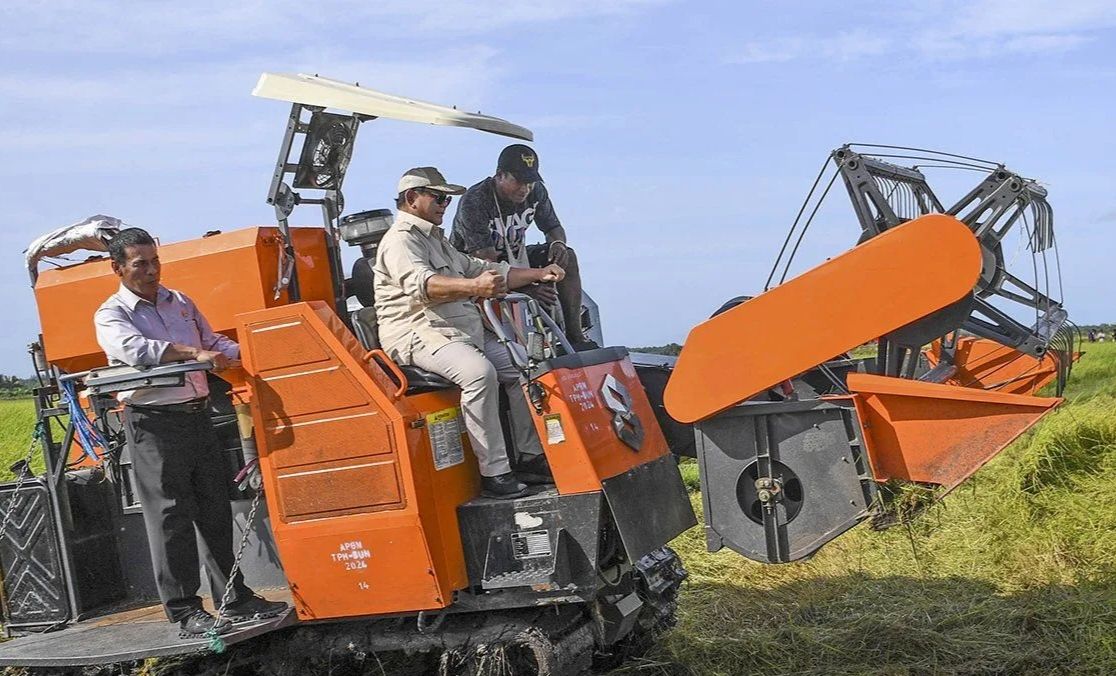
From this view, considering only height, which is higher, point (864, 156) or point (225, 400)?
point (864, 156)

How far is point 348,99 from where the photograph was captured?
18.0ft

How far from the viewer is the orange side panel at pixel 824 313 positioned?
4.66m

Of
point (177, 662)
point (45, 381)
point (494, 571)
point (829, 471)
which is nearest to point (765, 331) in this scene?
point (829, 471)

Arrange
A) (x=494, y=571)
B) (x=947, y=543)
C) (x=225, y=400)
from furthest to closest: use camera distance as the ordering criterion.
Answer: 1. (x=947, y=543)
2. (x=225, y=400)
3. (x=494, y=571)

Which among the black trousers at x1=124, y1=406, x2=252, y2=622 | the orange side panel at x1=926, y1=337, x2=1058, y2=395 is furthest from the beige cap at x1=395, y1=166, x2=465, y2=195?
the orange side panel at x1=926, y1=337, x2=1058, y2=395

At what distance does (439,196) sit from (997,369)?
9.39 ft

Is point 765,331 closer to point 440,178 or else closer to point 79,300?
point 440,178

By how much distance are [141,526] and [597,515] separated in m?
2.66

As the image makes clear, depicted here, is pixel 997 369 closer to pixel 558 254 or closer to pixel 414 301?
pixel 558 254

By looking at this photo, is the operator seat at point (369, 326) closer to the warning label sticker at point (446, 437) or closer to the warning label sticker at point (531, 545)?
the warning label sticker at point (446, 437)

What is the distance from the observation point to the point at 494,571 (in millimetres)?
5188

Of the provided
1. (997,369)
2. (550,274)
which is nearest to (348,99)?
(550,274)

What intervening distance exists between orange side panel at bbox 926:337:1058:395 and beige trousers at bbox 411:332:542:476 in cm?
216

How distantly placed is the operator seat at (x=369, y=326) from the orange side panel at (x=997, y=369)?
2.57m
